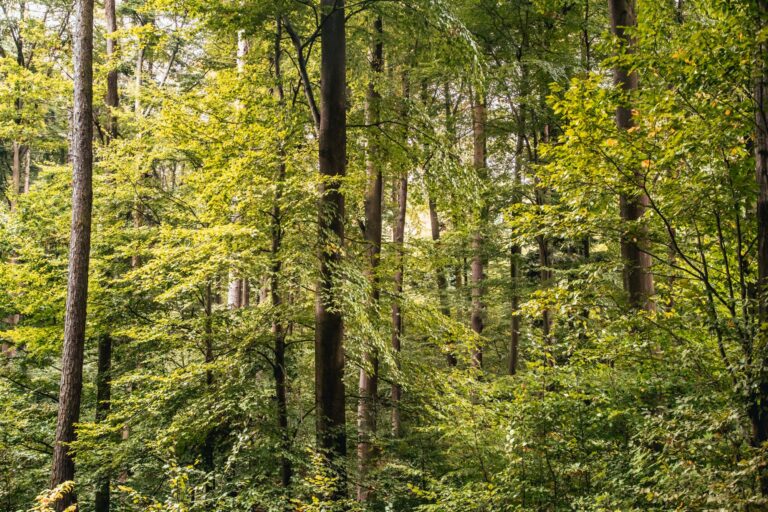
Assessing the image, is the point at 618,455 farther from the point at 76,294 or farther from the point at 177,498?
the point at 76,294

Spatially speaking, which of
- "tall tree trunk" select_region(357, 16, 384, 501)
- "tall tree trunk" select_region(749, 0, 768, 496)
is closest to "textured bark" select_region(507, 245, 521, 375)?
"tall tree trunk" select_region(357, 16, 384, 501)

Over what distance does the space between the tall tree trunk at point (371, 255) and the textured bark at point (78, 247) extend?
15.5ft

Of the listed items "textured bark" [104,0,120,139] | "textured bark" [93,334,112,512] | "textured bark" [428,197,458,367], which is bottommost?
"textured bark" [93,334,112,512]

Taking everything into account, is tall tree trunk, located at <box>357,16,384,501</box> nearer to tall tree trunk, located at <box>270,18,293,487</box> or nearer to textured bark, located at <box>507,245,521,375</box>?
tall tree trunk, located at <box>270,18,293,487</box>

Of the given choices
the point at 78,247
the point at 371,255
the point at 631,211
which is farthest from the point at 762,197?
the point at 78,247

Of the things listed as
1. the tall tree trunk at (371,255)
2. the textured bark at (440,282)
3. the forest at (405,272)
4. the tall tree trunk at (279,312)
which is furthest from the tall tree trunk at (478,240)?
the tall tree trunk at (279,312)

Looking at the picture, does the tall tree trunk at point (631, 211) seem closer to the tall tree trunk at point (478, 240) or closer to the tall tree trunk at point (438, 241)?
the tall tree trunk at point (438, 241)

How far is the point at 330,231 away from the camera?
→ 614 cm

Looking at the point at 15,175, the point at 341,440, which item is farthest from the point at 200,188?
the point at 15,175

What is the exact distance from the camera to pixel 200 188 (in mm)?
7250

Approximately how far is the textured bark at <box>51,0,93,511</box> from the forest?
Answer: 4 centimetres

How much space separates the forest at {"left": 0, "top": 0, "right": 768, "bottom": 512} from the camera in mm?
3684

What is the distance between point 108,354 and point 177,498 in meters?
6.35

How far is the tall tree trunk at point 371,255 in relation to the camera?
23.3 ft
